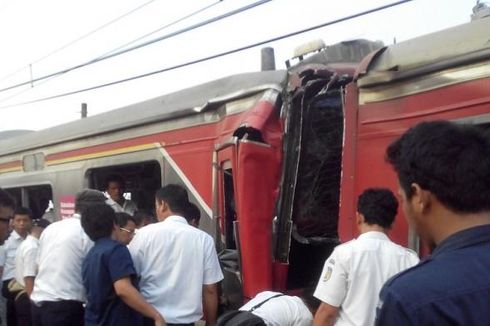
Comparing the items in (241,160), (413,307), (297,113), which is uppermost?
(297,113)

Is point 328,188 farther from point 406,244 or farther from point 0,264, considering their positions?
point 0,264

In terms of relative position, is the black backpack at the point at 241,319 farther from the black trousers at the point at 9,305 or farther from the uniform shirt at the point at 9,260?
the uniform shirt at the point at 9,260

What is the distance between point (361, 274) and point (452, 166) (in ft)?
5.13

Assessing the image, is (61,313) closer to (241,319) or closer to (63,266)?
(63,266)

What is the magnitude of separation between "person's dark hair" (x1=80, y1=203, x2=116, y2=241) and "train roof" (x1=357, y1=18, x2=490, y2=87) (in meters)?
1.70

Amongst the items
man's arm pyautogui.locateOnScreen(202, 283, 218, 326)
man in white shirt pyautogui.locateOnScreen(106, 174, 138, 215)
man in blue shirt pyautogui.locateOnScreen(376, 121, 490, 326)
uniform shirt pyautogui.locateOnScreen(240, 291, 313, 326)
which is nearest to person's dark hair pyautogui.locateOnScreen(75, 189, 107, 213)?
man's arm pyautogui.locateOnScreen(202, 283, 218, 326)

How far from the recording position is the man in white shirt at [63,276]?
4.24 m

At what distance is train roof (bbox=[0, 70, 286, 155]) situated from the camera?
15.1 ft

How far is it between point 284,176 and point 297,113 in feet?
1.30

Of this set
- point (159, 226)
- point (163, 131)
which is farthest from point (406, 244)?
point (163, 131)

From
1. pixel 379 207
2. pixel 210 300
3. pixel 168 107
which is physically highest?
pixel 168 107

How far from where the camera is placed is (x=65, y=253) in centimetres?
427

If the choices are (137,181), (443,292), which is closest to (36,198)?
(137,181)

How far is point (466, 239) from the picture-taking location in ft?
4.27
